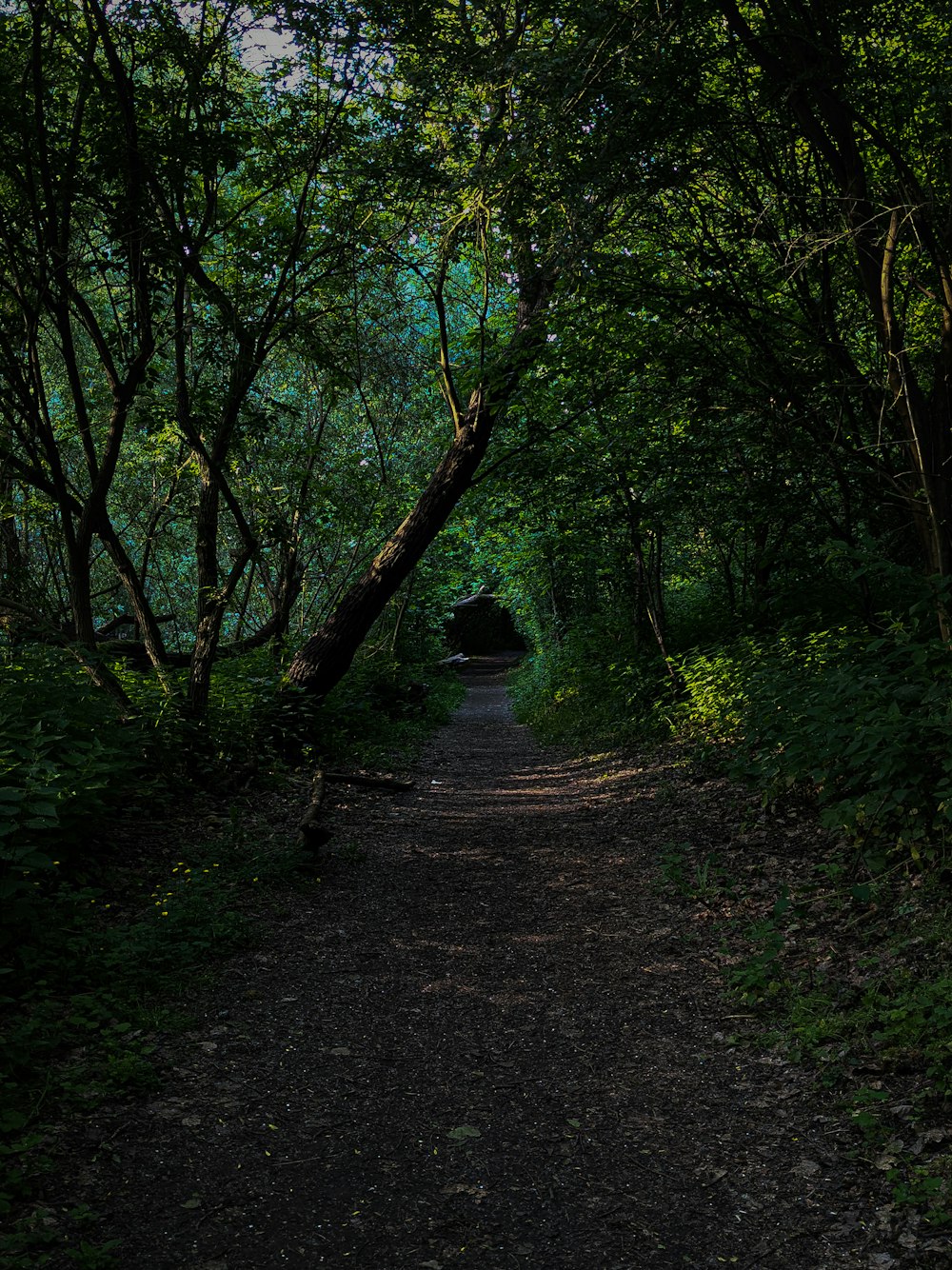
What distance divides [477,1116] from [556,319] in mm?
6085

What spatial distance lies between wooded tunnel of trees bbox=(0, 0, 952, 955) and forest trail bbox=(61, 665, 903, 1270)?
1295 millimetres

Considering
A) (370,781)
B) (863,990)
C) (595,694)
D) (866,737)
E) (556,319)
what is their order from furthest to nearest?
(595,694), (370,781), (556,319), (866,737), (863,990)

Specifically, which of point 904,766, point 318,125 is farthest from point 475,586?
→ point 904,766

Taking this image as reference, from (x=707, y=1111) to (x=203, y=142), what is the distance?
23.4ft

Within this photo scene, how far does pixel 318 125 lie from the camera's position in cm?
791

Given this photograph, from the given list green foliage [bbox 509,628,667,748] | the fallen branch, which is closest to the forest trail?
the fallen branch

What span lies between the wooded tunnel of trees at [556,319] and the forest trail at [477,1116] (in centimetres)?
130

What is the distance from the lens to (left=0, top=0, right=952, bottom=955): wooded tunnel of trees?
5.00 meters

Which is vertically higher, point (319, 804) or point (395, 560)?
point (395, 560)

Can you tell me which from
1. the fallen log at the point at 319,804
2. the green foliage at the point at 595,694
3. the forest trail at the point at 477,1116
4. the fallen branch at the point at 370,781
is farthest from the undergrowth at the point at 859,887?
the green foliage at the point at 595,694

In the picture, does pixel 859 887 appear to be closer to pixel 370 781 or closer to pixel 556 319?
pixel 556 319

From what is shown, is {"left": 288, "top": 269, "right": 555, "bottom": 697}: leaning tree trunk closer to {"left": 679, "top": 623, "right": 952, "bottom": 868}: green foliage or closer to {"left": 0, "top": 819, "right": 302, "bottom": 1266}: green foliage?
{"left": 0, "top": 819, "right": 302, "bottom": 1266}: green foliage

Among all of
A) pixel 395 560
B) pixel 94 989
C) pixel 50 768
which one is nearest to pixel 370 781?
pixel 395 560

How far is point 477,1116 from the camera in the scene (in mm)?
3225
